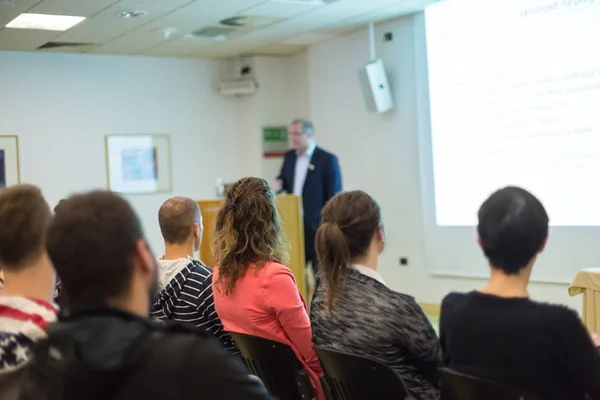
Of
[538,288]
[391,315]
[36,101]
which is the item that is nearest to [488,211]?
[391,315]

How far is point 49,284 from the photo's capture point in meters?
1.63

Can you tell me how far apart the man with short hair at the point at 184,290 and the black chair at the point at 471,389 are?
3.91 ft

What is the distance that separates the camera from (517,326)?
1.60 metres

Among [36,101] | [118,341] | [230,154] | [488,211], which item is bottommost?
[118,341]

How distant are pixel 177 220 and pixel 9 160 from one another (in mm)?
4457

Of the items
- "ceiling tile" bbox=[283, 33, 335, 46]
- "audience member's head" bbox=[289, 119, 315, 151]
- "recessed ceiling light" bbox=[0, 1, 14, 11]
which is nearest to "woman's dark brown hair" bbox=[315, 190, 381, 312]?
"recessed ceiling light" bbox=[0, 1, 14, 11]

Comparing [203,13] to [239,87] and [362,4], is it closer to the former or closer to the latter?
Result: [362,4]

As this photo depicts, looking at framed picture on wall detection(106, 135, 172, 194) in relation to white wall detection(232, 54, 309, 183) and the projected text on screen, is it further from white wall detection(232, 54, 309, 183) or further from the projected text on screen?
the projected text on screen

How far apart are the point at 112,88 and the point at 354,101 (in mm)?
2477

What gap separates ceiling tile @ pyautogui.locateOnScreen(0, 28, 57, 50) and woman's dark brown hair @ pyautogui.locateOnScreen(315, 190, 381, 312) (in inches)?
178

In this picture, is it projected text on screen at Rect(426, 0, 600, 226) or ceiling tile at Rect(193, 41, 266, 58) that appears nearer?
projected text on screen at Rect(426, 0, 600, 226)

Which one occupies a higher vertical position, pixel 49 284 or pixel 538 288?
pixel 49 284

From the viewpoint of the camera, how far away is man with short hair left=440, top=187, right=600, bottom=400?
1561 millimetres

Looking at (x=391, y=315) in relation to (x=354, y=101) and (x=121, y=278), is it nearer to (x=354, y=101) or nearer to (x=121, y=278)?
(x=121, y=278)
